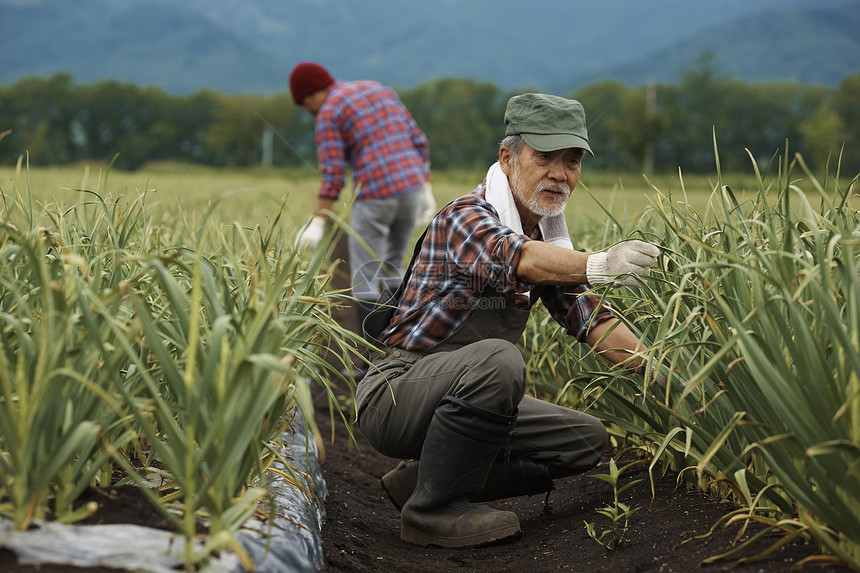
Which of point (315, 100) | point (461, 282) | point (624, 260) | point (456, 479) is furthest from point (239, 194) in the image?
point (624, 260)

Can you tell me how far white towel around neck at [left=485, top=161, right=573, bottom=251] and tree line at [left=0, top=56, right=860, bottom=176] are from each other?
3222cm

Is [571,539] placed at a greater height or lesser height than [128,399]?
lesser

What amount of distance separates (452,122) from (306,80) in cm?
4190

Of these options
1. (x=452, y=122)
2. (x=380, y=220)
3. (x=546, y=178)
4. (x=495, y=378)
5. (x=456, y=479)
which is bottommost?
(x=452, y=122)

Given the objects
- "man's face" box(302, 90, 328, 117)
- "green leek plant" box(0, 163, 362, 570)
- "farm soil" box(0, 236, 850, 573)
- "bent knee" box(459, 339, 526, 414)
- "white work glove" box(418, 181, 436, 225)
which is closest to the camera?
"green leek plant" box(0, 163, 362, 570)

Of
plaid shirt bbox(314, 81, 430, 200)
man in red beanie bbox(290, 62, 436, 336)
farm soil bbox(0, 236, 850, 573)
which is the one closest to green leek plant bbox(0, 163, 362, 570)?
farm soil bbox(0, 236, 850, 573)

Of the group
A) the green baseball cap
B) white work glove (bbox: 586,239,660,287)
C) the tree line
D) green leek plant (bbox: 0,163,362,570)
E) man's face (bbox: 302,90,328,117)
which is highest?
the green baseball cap

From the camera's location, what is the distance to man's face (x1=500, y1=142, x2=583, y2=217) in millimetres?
2211

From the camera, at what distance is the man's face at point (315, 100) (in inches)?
186

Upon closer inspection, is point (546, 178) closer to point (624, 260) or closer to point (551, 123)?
point (551, 123)

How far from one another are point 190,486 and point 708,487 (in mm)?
1359

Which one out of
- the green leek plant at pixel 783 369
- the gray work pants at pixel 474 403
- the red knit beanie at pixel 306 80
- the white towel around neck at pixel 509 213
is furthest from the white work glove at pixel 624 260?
the red knit beanie at pixel 306 80

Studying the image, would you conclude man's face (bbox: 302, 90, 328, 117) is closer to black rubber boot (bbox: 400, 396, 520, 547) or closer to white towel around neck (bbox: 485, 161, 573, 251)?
white towel around neck (bbox: 485, 161, 573, 251)

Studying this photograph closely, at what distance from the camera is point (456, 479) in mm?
2146
